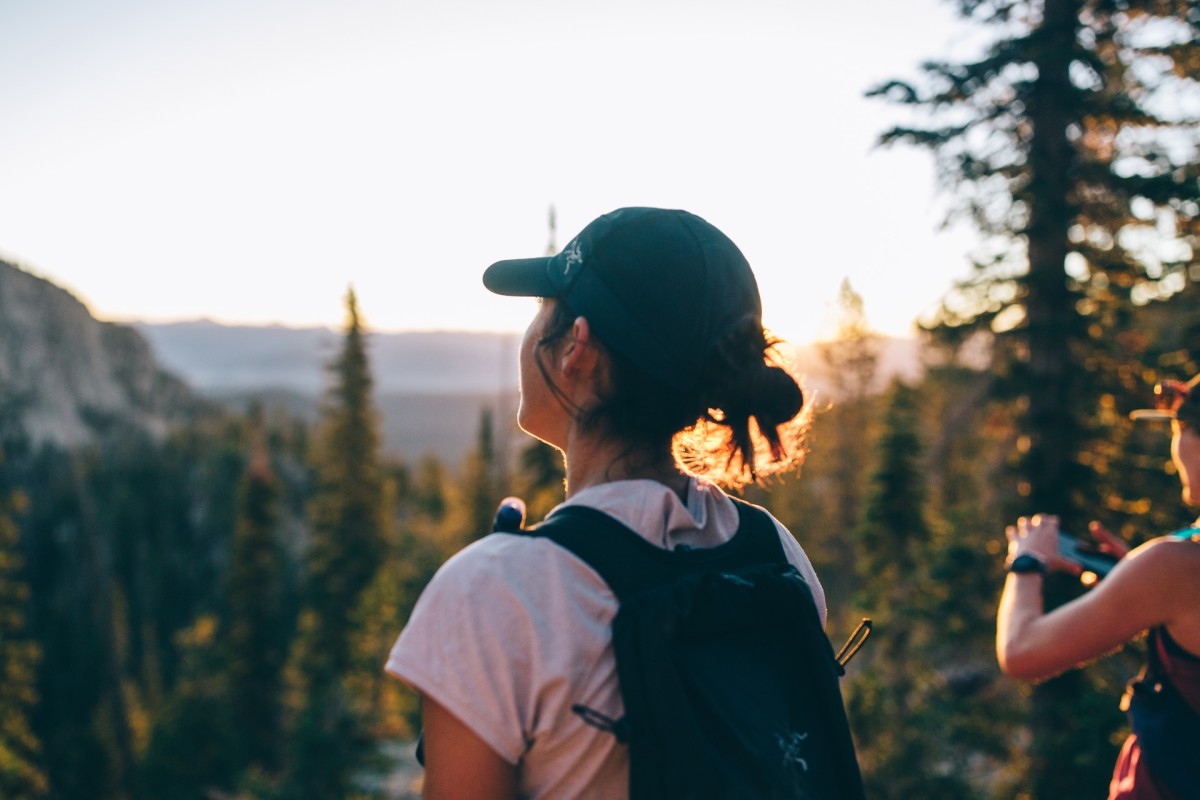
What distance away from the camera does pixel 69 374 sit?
80188 millimetres

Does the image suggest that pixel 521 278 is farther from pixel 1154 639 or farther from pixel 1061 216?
pixel 1061 216

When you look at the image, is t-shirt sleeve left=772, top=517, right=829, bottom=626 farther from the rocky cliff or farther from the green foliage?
A: the rocky cliff

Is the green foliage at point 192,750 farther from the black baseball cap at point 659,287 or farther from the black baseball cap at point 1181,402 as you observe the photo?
the black baseball cap at point 659,287

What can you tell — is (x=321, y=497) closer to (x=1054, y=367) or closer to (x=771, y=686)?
(x=1054, y=367)

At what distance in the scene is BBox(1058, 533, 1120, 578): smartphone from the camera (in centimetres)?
317

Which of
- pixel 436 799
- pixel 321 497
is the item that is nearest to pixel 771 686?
pixel 436 799

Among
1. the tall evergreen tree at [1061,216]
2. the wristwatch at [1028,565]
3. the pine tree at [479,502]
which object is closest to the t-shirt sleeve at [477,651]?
the wristwatch at [1028,565]

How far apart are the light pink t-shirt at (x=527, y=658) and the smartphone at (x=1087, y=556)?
2.32 meters

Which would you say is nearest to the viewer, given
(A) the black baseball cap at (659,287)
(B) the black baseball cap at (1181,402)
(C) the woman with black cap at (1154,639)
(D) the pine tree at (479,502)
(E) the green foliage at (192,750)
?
(A) the black baseball cap at (659,287)

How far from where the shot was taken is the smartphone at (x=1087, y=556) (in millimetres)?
3166

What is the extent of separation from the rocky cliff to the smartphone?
66.8m

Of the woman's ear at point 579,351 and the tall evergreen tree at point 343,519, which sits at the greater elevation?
the woman's ear at point 579,351

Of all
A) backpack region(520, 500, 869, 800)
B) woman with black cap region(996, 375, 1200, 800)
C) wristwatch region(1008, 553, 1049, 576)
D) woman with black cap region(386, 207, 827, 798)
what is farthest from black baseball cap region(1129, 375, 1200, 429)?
backpack region(520, 500, 869, 800)

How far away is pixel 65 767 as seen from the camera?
41406 millimetres
